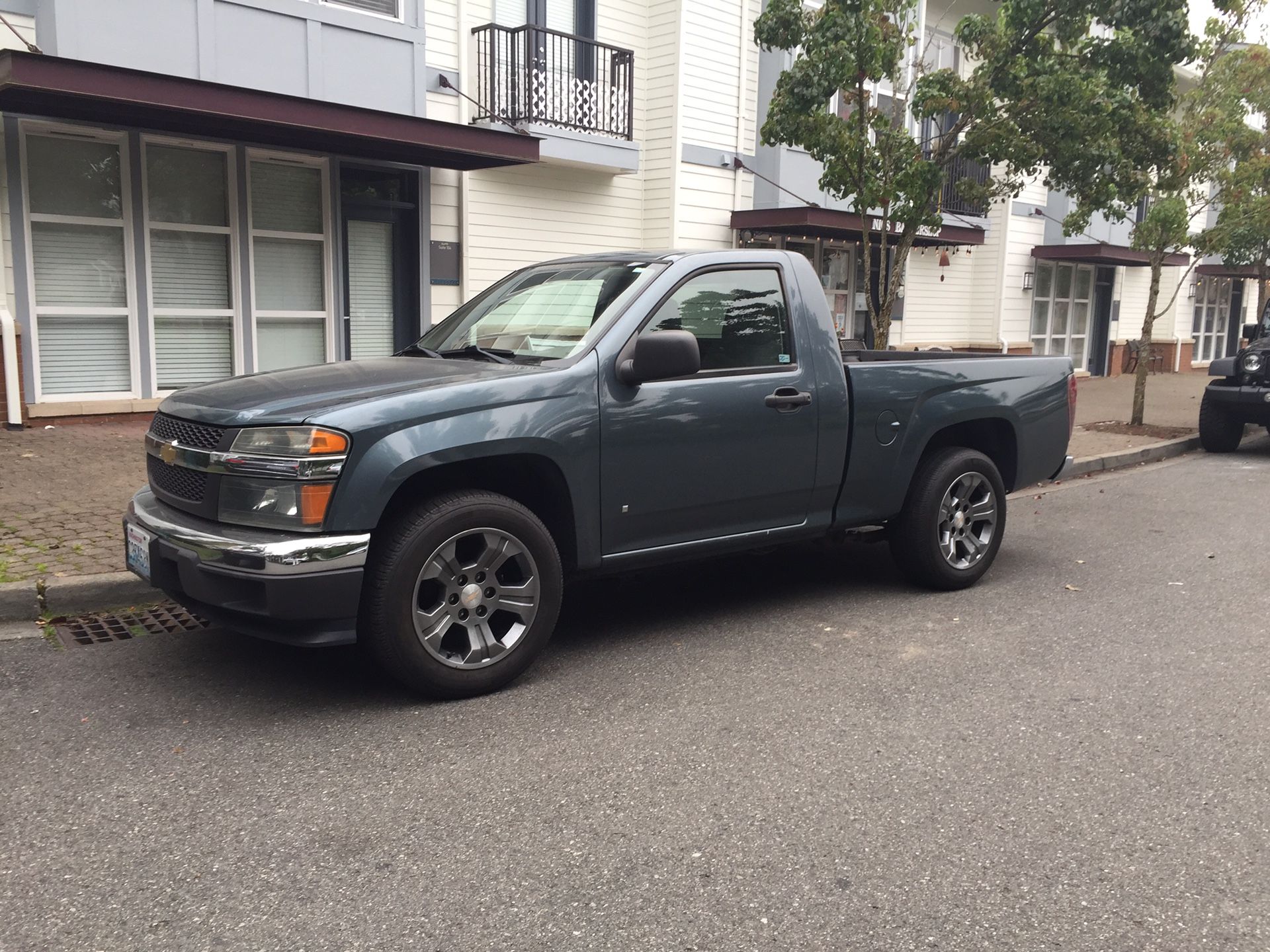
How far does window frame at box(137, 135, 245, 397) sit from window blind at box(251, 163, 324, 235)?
28 centimetres

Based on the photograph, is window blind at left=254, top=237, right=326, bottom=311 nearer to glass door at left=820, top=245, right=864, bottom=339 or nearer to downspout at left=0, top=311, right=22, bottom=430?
downspout at left=0, top=311, right=22, bottom=430

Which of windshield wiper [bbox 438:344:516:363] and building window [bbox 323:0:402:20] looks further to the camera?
building window [bbox 323:0:402:20]

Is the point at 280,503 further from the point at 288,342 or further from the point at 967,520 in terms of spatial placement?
the point at 288,342

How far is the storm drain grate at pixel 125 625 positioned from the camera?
5.27 metres

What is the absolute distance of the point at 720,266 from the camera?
5.45 m

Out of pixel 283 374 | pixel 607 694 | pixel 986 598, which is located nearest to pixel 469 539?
pixel 607 694

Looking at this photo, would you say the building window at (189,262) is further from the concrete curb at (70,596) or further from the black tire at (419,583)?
the black tire at (419,583)

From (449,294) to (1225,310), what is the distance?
96.2 ft

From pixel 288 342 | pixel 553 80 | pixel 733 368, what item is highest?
pixel 553 80

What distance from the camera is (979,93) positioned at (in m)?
10.5

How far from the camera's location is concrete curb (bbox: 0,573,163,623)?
543cm

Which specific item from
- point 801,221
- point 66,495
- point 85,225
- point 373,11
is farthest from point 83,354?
point 801,221

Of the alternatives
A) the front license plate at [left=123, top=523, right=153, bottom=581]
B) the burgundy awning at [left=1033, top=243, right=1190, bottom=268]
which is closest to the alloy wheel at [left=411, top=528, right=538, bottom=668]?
the front license plate at [left=123, top=523, right=153, bottom=581]

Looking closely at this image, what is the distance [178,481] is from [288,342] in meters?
8.36
